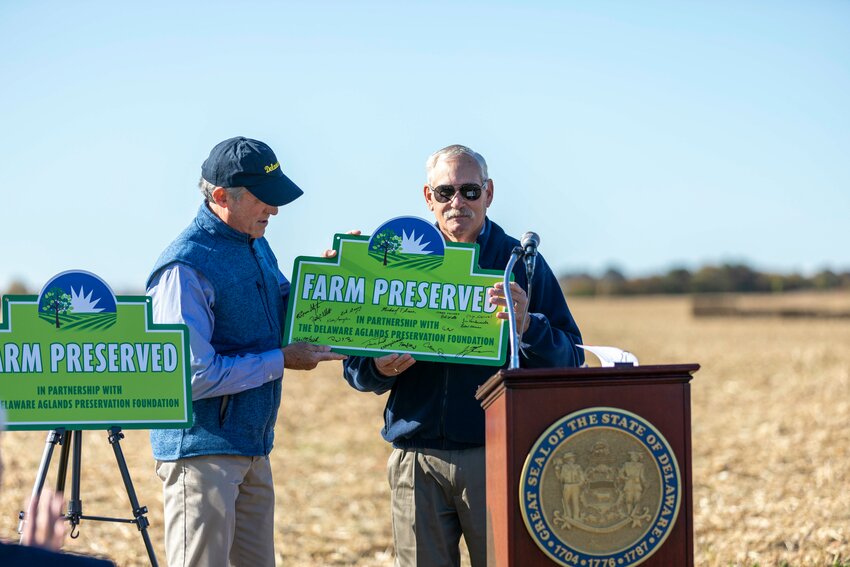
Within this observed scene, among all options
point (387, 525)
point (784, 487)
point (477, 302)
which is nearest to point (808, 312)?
point (784, 487)

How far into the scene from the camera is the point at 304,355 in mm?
4504

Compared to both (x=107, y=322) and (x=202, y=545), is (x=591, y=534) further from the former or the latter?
(x=107, y=322)

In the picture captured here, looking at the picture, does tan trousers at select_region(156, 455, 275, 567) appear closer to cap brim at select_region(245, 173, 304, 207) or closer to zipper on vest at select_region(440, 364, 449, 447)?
zipper on vest at select_region(440, 364, 449, 447)

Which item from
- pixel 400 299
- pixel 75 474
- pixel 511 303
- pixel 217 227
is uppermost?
pixel 217 227

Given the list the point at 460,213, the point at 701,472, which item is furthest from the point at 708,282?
the point at 460,213

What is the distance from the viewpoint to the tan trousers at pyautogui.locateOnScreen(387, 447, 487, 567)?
4.63 m

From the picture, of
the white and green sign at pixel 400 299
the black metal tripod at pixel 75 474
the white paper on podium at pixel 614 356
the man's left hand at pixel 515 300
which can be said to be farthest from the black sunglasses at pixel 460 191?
the black metal tripod at pixel 75 474

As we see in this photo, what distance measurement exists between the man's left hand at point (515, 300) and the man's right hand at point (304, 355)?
712 mm

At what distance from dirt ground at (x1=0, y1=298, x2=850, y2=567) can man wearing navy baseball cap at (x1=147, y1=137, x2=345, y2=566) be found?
2.72 metres

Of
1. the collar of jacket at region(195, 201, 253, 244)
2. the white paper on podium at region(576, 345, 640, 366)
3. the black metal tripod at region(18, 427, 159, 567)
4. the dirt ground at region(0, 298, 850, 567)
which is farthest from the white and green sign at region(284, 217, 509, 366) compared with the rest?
the dirt ground at region(0, 298, 850, 567)

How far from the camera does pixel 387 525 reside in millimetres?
8828

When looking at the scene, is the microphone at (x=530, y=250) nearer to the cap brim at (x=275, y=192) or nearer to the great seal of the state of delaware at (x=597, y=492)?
the great seal of the state of delaware at (x=597, y=492)

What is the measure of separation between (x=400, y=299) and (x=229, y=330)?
754 mm
